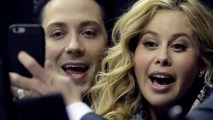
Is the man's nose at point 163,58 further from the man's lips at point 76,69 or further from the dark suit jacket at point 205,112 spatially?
the dark suit jacket at point 205,112

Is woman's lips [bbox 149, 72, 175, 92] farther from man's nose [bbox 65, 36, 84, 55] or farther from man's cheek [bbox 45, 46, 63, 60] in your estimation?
man's cheek [bbox 45, 46, 63, 60]

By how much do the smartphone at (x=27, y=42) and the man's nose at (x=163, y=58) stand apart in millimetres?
720

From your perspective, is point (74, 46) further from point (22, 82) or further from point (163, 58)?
point (22, 82)

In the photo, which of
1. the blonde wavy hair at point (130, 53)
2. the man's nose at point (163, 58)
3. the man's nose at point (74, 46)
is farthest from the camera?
the man's nose at point (74, 46)

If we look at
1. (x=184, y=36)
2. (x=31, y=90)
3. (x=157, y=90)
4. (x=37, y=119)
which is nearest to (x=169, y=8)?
(x=184, y=36)

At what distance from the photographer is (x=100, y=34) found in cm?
283

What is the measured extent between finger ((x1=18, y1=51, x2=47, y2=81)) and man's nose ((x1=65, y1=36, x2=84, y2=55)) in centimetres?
124

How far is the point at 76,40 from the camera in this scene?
2.73m

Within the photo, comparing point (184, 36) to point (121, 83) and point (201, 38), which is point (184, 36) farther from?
point (121, 83)

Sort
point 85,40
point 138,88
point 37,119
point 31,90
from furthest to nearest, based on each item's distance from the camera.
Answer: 1. point 85,40
2. point 138,88
3. point 31,90
4. point 37,119

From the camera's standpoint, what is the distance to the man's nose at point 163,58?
2.32 meters

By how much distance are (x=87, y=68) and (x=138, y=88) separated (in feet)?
1.22

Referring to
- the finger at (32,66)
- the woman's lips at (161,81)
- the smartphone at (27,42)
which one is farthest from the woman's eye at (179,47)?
the finger at (32,66)

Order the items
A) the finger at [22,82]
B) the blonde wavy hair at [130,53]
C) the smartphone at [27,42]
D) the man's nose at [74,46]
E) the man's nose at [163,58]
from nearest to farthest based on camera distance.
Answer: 1. the finger at [22,82]
2. the smartphone at [27,42]
3. the man's nose at [163,58]
4. the blonde wavy hair at [130,53]
5. the man's nose at [74,46]
